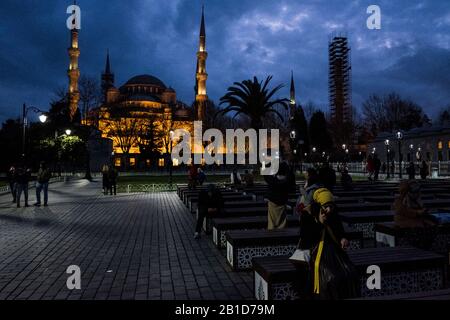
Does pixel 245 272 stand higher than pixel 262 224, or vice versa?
pixel 262 224

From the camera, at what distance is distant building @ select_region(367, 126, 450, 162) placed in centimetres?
6622

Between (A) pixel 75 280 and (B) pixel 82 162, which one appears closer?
(A) pixel 75 280

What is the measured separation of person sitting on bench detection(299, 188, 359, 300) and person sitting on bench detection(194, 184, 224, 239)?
5.60 meters

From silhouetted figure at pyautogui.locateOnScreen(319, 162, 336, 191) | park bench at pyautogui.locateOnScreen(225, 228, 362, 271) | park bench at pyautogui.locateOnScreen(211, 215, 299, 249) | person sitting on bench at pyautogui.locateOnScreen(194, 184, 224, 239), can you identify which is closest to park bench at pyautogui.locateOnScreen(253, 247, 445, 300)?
park bench at pyautogui.locateOnScreen(225, 228, 362, 271)

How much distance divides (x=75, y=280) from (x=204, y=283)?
207 cm

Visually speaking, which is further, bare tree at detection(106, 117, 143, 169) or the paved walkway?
bare tree at detection(106, 117, 143, 169)

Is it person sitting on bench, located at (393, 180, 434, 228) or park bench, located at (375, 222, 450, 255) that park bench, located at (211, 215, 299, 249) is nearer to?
park bench, located at (375, 222, 450, 255)

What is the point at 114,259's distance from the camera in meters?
7.33

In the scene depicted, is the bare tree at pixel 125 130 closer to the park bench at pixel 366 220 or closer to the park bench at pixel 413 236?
the park bench at pixel 366 220

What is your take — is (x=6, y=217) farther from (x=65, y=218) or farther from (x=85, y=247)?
(x=85, y=247)

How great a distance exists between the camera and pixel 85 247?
8422mm

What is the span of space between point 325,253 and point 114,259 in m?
5.10

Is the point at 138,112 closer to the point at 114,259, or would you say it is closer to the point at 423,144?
the point at 423,144
